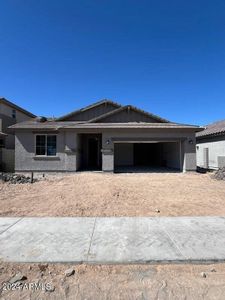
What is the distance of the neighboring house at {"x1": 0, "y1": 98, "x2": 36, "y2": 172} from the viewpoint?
18.8 meters

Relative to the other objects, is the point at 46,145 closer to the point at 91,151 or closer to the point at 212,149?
the point at 91,151

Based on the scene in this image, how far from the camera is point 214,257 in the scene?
4.03 metres

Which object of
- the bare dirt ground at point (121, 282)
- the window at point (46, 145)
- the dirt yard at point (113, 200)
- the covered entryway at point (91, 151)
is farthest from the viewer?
the covered entryway at point (91, 151)

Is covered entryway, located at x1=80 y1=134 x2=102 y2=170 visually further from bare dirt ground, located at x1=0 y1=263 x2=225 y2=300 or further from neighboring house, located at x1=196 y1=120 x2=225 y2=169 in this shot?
bare dirt ground, located at x1=0 y1=263 x2=225 y2=300

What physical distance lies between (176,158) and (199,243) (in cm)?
1525

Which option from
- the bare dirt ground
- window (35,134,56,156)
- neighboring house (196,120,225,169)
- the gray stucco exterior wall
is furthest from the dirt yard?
neighboring house (196,120,225,169)

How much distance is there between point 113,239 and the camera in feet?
15.8

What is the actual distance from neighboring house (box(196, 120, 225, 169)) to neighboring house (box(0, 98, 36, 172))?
16.3 metres

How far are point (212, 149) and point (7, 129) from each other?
56.6 feet

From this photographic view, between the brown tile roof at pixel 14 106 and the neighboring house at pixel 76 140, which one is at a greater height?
the brown tile roof at pixel 14 106

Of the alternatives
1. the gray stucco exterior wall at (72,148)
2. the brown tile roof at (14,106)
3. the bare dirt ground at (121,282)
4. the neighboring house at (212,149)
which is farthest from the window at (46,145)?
the bare dirt ground at (121,282)

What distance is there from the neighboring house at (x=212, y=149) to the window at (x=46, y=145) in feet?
41.8

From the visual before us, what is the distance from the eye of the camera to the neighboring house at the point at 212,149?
19117mm

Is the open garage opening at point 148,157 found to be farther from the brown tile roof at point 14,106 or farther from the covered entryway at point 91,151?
the brown tile roof at point 14,106
